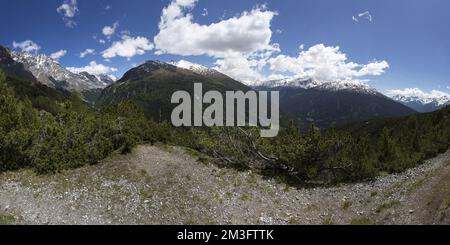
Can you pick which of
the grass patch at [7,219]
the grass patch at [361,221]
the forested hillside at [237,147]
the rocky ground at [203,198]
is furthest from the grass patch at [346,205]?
the grass patch at [7,219]

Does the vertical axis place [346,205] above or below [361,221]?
above

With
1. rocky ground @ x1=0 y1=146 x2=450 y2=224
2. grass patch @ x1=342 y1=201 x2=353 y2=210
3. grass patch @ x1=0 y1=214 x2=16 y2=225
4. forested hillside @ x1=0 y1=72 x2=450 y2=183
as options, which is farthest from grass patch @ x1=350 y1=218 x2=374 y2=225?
grass patch @ x1=0 y1=214 x2=16 y2=225

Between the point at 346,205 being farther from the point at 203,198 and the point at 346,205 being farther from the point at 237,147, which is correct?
the point at 237,147

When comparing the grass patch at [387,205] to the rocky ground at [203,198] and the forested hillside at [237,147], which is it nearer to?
the rocky ground at [203,198]

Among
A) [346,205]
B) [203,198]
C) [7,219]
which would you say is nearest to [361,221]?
[346,205]

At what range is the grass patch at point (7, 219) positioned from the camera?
22564mm

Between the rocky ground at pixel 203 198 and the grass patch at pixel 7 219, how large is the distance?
59mm

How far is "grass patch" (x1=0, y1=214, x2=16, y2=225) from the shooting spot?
888 inches

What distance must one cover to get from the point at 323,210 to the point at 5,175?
95.3 feet

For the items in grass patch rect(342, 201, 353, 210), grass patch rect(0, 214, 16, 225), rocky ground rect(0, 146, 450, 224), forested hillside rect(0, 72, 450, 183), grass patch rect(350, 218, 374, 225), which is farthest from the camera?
forested hillside rect(0, 72, 450, 183)

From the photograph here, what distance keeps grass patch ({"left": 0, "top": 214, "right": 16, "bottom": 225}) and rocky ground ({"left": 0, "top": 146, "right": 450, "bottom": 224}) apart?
6 cm

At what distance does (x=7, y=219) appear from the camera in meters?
23.0

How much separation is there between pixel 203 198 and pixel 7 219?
14210 millimetres

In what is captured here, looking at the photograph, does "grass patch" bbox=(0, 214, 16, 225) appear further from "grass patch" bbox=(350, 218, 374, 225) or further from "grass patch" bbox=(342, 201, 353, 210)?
"grass patch" bbox=(342, 201, 353, 210)
